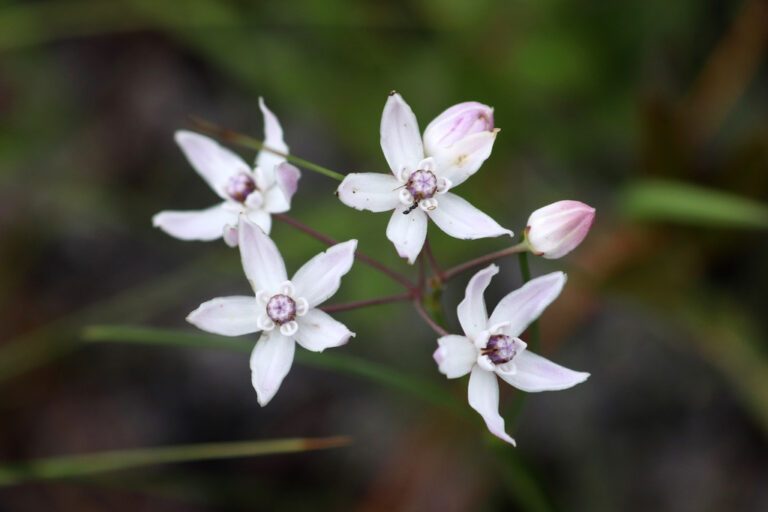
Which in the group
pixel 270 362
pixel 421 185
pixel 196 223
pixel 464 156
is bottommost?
pixel 270 362

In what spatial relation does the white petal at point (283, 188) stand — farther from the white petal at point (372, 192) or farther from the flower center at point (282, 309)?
the flower center at point (282, 309)

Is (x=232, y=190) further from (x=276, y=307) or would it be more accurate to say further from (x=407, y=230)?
(x=407, y=230)

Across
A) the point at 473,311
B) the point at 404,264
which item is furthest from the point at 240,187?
the point at 404,264

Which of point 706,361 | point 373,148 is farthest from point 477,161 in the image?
point 706,361

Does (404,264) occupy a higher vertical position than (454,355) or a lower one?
higher

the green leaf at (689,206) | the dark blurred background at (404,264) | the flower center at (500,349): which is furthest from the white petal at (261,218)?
the green leaf at (689,206)

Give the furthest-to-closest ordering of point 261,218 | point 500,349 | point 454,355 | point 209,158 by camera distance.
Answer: point 209,158 < point 261,218 < point 500,349 < point 454,355
